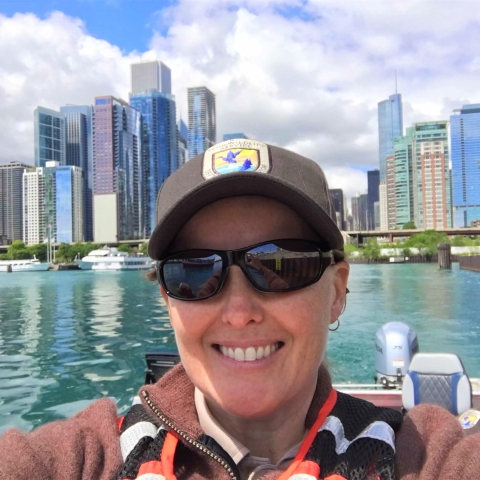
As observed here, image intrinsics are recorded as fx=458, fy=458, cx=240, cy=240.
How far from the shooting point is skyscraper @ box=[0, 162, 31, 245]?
14134 cm

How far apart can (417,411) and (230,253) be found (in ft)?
2.50

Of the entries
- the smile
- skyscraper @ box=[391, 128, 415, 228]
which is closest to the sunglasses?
the smile

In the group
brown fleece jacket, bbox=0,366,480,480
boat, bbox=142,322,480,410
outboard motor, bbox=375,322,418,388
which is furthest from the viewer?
outboard motor, bbox=375,322,418,388

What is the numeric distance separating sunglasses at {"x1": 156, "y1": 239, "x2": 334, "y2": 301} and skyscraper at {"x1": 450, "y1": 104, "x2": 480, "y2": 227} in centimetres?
15073

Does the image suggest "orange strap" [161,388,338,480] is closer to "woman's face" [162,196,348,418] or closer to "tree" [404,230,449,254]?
"woman's face" [162,196,348,418]

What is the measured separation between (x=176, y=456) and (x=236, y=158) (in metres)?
0.83

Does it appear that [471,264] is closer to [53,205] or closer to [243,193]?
[243,193]

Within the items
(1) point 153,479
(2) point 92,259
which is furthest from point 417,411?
(2) point 92,259

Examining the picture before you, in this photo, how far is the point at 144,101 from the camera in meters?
150

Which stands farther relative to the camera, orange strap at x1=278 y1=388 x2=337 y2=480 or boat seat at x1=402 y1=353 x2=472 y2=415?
boat seat at x1=402 y1=353 x2=472 y2=415

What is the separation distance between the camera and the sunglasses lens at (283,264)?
4.15 feet

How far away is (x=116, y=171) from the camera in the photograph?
130625 millimetres

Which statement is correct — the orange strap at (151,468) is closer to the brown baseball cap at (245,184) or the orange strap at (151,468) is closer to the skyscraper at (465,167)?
the brown baseball cap at (245,184)

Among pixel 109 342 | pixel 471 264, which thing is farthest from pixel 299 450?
pixel 471 264
